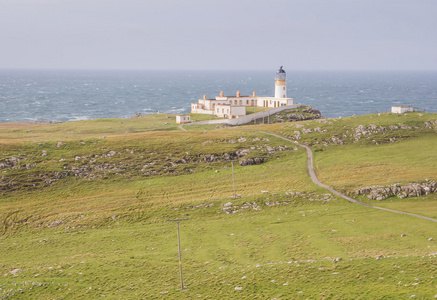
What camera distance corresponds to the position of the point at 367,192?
67500mm

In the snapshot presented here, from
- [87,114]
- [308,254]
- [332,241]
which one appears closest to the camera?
[308,254]

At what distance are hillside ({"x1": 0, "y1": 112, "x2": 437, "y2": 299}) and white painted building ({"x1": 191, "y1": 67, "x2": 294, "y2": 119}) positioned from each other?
54.6ft

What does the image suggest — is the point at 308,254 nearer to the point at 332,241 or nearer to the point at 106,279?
the point at 332,241

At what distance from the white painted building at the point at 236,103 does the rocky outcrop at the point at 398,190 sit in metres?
54.6

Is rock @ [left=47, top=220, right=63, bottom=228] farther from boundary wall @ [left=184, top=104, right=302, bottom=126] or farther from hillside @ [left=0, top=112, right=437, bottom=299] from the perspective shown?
boundary wall @ [left=184, top=104, right=302, bottom=126]

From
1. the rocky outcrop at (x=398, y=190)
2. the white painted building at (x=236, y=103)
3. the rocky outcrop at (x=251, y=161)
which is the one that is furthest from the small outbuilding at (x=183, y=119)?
the rocky outcrop at (x=398, y=190)

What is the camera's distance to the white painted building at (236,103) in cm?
11894

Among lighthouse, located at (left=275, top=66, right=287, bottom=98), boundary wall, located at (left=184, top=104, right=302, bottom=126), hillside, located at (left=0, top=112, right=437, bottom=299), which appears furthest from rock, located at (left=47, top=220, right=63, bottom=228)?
lighthouse, located at (left=275, top=66, right=287, bottom=98)

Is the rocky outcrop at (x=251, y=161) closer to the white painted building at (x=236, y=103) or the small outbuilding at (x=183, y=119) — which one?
the white painted building at (x=236, y=103)

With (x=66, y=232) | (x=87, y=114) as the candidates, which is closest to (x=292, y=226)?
(x=66, y=232)

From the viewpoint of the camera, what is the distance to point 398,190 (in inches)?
2643

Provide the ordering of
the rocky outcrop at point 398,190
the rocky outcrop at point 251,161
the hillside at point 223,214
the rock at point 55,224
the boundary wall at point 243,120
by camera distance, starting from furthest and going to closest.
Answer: the boundary wall at point 243,120, the rocky outcrop at point 251,161, the rocky outcrop at point 398,190, the rock at point 55,224, the hillside at point 223,214

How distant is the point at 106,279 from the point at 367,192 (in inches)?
1578

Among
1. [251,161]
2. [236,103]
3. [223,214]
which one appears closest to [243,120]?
[236,103]
